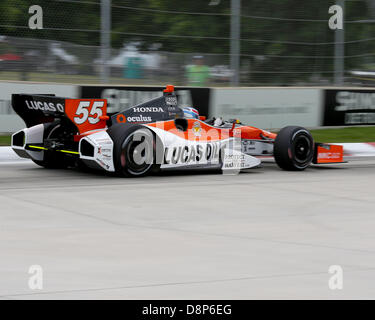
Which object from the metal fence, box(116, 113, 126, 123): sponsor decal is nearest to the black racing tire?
box(116, 113, 126, 123): sponsor decal

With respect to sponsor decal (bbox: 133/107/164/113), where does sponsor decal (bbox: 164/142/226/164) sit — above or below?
below

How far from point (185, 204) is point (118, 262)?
9.23 ft

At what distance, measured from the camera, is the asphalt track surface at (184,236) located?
4.92 metres

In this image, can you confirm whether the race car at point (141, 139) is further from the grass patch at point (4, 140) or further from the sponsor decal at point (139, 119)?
the grass patch at point (4, 140)

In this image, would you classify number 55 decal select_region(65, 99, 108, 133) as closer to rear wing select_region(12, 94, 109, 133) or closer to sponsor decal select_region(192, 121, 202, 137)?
rear wing select_region(12, 94, 109, 133)

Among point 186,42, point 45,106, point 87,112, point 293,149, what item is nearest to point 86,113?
point 87,112

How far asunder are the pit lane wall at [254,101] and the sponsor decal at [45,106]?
3.93 meters

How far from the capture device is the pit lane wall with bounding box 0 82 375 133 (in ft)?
47.4

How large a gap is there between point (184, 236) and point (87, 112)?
165 inches

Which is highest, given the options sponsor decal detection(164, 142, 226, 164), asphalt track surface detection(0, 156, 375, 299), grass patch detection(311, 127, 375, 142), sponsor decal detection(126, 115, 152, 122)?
sponsor decal detection(126, 115, 152, 122)

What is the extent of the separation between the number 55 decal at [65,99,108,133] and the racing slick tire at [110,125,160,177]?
46 cm

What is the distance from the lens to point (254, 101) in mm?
16641

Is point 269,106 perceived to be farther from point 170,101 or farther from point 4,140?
point 170,101
